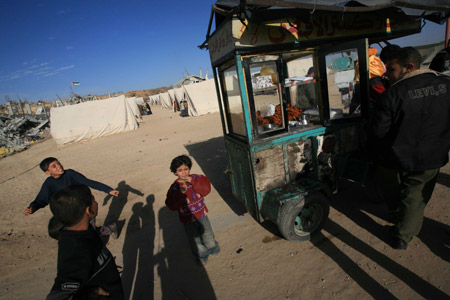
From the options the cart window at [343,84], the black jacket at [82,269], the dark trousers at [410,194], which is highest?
the cart window at [343,84]

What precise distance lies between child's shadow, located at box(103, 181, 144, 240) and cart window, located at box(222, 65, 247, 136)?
2873 millimetres

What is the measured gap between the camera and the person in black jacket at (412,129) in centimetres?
216

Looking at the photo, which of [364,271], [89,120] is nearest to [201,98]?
[89,120]

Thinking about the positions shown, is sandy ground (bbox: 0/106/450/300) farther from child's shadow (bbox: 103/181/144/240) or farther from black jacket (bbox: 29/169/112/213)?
black jacket (bbox: 29/169/112/213)

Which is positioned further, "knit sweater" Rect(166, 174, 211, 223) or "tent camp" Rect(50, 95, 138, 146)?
"tent camp" Rect(50, 95, 138, 146)

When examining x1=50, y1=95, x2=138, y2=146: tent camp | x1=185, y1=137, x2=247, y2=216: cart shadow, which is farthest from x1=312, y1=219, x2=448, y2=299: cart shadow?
x1=50, y1=95, x2=138, y2=146: tent camp

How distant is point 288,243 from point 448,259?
5.41 feet

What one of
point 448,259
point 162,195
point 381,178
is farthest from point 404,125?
point 162,195

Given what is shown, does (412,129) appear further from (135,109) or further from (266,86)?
(135,109)

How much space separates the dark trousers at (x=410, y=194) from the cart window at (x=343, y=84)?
107 centimetres

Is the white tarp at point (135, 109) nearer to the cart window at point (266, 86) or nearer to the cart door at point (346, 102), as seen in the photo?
the cart window at point (266, 86)

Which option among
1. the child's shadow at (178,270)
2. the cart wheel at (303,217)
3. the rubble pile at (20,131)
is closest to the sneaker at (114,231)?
the child's shadow at (178,270)

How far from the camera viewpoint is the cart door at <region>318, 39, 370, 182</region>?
9.73 ft

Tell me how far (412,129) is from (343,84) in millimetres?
1294
